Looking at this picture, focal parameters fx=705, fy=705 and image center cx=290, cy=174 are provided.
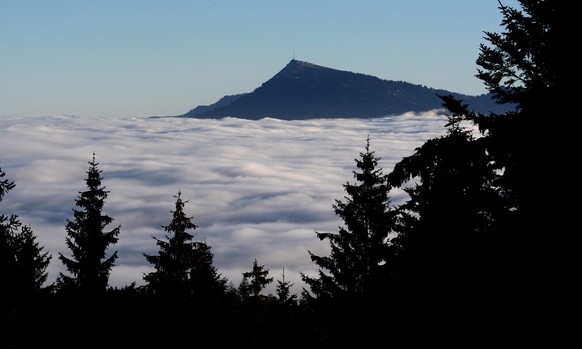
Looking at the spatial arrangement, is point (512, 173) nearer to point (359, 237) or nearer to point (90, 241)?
point (359, 237)

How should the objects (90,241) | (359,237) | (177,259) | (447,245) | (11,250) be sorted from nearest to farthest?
(447,245)
(11,250)
(359,237)
(177,259)
(90,241)

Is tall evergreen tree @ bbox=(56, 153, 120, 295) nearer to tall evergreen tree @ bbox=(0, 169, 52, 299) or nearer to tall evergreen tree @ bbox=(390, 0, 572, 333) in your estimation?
tall evergreen tree @ bbox=(0, 169, 52, 299)

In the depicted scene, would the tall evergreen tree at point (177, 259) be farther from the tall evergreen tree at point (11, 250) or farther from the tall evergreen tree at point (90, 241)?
Result: the tall evergreen tree at point (11, 250)

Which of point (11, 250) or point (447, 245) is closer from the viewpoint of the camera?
point (447, 245)

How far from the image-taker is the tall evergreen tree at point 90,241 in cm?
3638

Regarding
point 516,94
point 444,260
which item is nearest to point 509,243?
point 444,260

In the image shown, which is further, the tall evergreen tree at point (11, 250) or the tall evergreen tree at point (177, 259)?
the tall evergreen tree at point (177, 259)

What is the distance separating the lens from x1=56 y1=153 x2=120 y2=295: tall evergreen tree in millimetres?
36375

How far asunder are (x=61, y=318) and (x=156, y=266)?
1008cm

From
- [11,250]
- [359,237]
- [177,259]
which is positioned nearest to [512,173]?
[11,250]

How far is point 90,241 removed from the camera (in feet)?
119

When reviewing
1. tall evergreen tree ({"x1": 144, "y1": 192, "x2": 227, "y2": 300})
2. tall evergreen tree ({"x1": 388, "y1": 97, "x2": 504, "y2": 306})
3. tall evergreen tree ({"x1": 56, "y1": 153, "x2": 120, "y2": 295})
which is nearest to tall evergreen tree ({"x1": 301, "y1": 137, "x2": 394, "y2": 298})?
tall evergreen tree ({"x1": 144, "y1": 192, "x2": 227, "y2": 300})

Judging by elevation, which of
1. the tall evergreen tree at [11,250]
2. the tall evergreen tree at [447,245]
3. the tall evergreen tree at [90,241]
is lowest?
the tall evergreen tree at [90,241]

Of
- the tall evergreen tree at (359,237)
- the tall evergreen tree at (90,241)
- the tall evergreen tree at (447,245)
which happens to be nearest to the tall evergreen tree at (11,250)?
the tall evergreen tree at (359,237)
